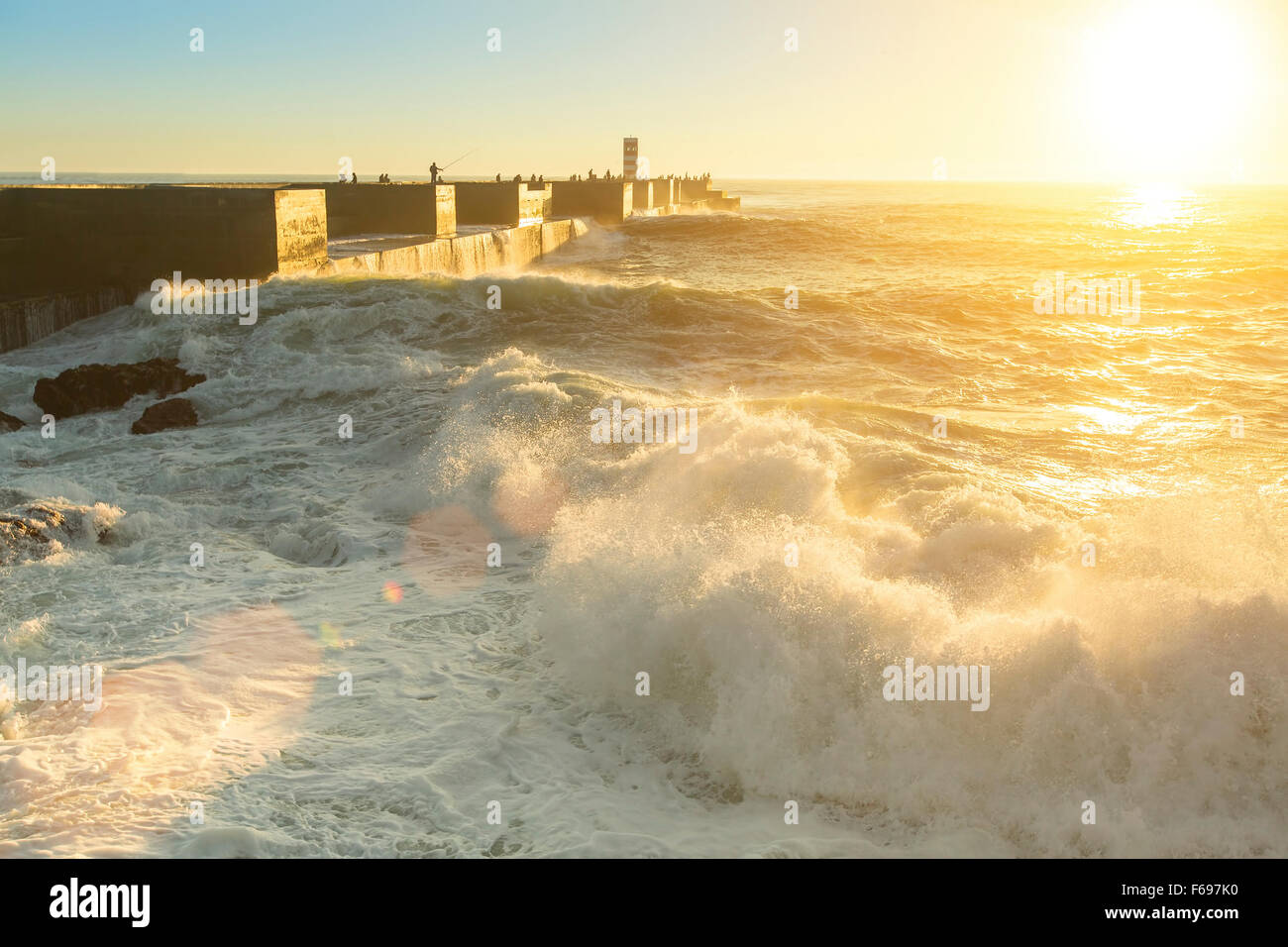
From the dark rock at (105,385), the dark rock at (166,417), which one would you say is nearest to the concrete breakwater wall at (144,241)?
the dark rock at (105,385)

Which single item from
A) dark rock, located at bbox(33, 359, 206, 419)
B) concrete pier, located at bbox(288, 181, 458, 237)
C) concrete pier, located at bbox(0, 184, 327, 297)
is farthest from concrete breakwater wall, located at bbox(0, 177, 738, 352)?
concrete pier, located at bbox(288, 181, 458, 237)

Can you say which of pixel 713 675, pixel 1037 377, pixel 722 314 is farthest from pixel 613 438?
pixel 722 314

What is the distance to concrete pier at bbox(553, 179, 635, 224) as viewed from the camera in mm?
54844

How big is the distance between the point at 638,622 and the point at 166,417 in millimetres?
9171

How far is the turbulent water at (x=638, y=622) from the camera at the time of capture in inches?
183

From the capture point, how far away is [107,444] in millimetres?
11953

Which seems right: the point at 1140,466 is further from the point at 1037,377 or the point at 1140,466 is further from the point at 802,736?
the point at 802,736

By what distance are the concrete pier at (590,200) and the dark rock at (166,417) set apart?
1711 inches

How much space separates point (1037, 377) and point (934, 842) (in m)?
13.6

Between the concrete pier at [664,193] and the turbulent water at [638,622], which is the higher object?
the concrete pier at [664,193]

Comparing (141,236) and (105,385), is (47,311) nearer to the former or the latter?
(141,236)

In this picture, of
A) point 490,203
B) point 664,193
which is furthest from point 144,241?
point 664,193

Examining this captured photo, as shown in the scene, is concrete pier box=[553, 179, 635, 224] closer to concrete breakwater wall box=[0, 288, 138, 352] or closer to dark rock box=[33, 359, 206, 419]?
concrete breakwater wall box=[0, 288, 138, 352]

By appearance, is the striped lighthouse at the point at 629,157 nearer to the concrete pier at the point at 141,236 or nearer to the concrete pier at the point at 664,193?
the concrete pier at the point at 664,193
